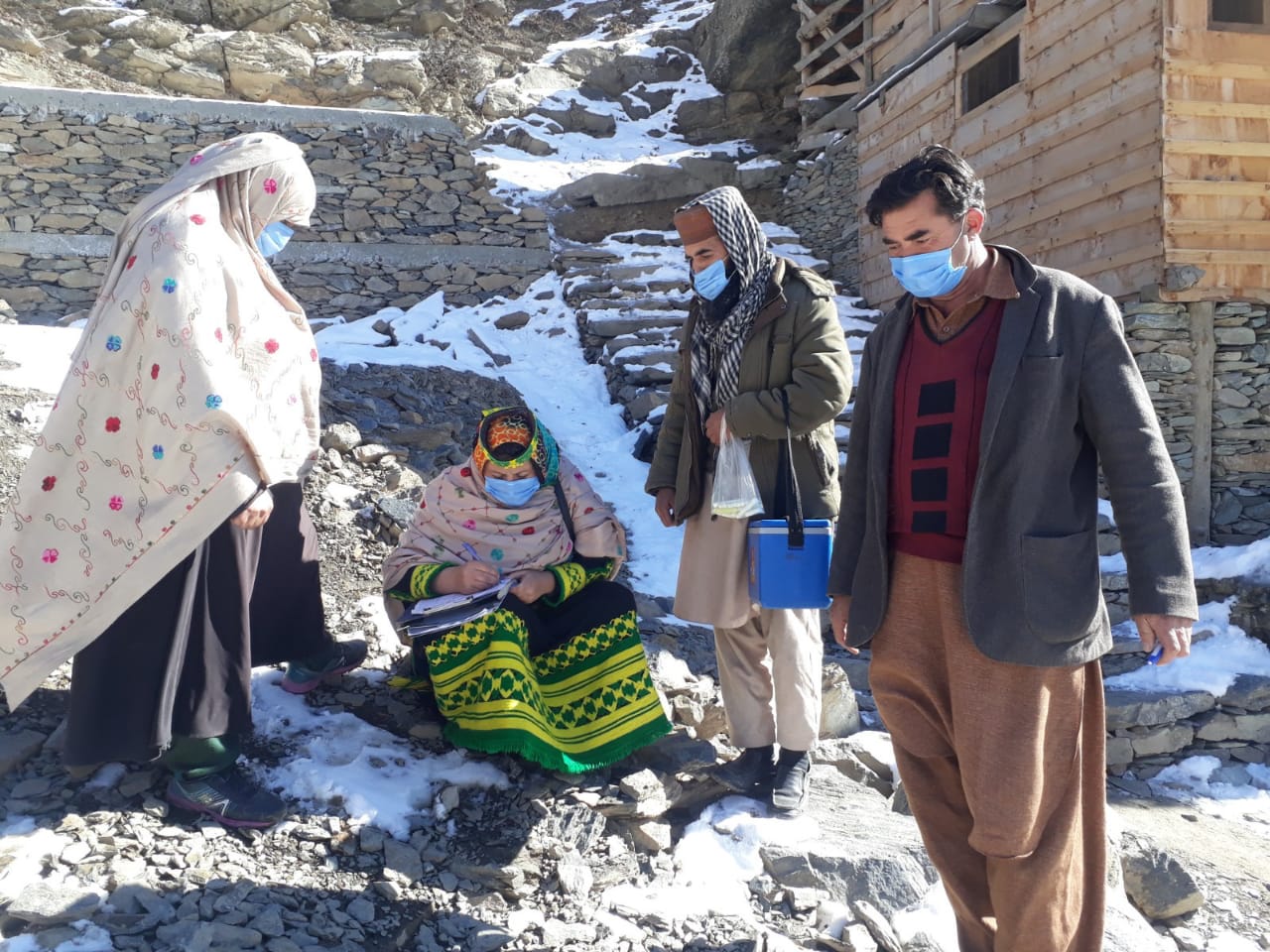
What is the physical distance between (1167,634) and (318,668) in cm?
249

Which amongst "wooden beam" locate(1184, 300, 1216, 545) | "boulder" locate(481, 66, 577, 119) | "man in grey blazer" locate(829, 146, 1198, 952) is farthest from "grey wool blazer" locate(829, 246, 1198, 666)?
"boulder" locate(481, 66, 577, 119)

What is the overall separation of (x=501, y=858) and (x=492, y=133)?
40.1 feet

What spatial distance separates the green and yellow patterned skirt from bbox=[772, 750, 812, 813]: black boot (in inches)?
14.9

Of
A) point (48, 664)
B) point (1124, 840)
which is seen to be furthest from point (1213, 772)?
point (48, 664)

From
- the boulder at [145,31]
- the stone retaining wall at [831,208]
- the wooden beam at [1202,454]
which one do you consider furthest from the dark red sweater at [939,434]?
the boulder at [145,31]

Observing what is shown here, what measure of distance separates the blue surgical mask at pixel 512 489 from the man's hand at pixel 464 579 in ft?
0.78

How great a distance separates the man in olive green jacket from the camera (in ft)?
8.70

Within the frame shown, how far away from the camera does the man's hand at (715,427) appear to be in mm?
2748

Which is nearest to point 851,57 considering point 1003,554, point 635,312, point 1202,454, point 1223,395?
point 635,312

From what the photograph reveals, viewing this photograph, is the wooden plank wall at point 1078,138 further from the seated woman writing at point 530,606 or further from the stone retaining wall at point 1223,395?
the seated woman writing at point 530,606

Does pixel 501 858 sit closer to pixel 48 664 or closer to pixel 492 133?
pixel 48 664

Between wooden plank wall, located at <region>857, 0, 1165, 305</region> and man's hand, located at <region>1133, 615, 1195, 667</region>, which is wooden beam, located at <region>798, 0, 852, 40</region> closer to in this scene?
wooden plank wall, located at <region>857, 0, 1165, 305</region>

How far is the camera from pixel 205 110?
9.02 m

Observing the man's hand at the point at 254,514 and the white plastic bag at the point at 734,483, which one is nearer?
the man's hand at the point at 254,514
